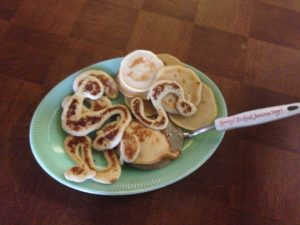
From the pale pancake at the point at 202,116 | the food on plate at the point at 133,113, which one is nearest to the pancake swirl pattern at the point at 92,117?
the food on plate at the point at 133,113

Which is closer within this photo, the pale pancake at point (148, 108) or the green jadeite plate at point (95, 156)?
the green jadeite plate at point (95, 156)

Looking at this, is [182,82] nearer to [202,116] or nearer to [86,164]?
[202,116]

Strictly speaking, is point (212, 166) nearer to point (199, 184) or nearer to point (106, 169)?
Answer: point (199, 184)

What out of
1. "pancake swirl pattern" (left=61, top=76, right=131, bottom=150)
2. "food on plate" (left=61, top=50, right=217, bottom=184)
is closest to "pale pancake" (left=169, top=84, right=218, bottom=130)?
"food on plate" (left=61, top=50, right=217, bottom=184)

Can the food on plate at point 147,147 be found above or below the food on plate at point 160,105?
below

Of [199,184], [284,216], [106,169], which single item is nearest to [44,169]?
[106,169]

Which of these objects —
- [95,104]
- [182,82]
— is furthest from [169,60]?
[95,104]

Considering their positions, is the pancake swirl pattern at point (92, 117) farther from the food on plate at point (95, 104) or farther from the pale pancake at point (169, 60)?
the pale pancake at point (169, 60)
